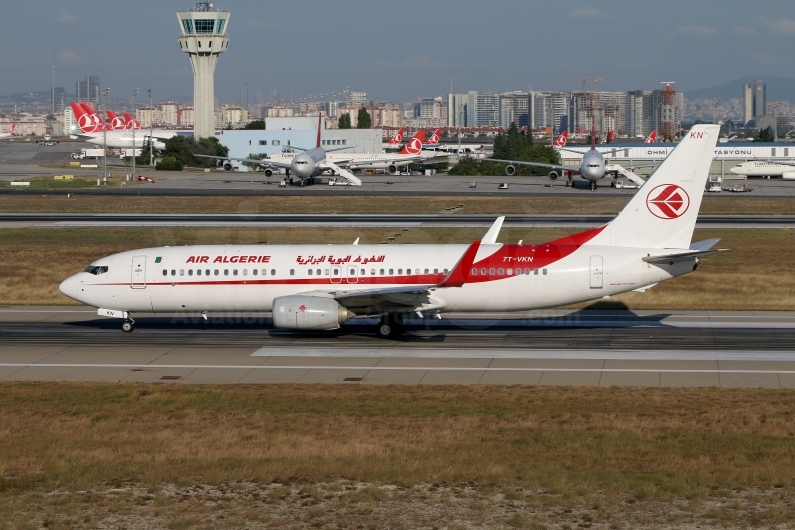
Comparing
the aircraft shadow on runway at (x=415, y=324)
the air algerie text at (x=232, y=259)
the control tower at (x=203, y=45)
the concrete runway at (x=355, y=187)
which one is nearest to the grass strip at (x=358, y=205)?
the concrete runway at (x=355, y=187)

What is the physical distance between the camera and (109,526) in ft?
55.7

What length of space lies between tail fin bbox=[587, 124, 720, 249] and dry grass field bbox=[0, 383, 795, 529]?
8.95 m

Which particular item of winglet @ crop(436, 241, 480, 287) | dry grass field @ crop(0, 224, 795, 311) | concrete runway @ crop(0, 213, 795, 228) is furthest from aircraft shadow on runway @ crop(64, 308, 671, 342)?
concrete runway @ crop(0, 213, 795, 228)

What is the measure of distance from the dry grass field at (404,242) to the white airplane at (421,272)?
8883 millimetres

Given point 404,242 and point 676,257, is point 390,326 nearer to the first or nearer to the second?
point 676,257

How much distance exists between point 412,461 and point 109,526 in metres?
6.53

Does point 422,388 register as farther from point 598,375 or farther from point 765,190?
point 765,190

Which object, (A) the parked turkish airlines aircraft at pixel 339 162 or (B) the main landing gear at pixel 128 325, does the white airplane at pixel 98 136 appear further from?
(B) the main landing gear at pixel 128 325

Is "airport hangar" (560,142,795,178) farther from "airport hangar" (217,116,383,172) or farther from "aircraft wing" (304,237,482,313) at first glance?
"aircraft wing" (304,237,482,313)

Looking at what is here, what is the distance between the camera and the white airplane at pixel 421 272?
3528 cm

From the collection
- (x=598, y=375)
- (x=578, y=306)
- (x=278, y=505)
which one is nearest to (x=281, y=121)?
(x=578, y=306)

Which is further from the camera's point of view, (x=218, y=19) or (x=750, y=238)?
(x=218, y=19)

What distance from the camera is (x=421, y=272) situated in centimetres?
3628

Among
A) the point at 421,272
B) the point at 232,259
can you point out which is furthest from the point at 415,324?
the point at 232,259
